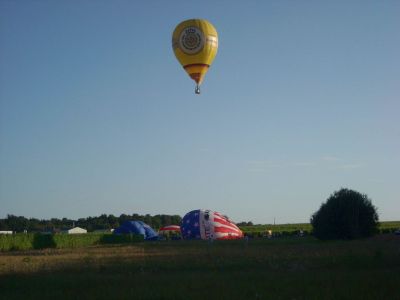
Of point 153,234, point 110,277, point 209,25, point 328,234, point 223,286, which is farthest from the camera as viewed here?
point 153,234

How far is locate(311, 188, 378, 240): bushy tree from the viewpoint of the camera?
45531 millimetres

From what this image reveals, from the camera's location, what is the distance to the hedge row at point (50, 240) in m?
52.9

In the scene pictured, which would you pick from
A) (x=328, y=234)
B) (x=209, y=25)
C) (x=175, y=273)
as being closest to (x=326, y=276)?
(x=175, y=273)

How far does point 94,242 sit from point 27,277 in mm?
44105

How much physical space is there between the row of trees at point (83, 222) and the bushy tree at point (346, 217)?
97.0 m

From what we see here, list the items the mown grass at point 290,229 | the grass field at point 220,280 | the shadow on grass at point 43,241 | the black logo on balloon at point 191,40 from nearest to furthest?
the grass field at point 220,280
the black logo on balloon at point 191,40
the shadow on grass at point 43,241
the mown grass at point 290,229

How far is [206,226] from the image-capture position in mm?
56438

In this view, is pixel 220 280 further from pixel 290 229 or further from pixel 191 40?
pixel 290 229

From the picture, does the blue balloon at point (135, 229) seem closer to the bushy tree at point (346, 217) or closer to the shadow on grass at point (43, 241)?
the shadow on grass at point (43, 241)

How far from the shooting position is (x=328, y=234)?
45.8 metres

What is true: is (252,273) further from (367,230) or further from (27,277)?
(367,230)

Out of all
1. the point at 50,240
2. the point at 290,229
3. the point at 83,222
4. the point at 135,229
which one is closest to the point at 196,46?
the point at 50,240

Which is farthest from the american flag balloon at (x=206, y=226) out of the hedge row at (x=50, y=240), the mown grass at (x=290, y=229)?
the mown grass at (x=290, y=229)

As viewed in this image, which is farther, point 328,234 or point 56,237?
point 56,237
